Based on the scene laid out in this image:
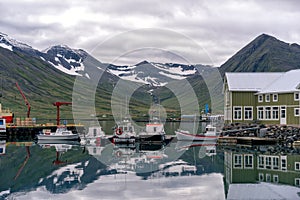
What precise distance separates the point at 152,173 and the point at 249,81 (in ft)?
131

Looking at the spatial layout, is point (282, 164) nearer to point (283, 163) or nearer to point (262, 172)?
point (283, 163)

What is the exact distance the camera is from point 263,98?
7081cm

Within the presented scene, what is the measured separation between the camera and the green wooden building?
66.2m

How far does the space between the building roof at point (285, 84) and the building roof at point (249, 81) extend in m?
0.93

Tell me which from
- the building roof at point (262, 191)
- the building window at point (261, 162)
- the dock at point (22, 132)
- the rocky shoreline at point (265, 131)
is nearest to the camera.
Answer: the building roof at point (262, 191)

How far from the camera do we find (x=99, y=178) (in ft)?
119

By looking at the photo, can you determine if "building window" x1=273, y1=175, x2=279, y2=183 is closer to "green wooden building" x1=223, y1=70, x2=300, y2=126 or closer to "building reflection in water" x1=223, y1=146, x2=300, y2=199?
"building reflection in water" x1=223, y1=146, x2=300, y2=199

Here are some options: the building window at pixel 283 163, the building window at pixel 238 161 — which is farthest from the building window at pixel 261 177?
the building window at pixel 238 161

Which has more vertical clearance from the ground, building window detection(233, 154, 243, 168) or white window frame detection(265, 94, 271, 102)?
white window frame detection(265, 94, 271, 102)

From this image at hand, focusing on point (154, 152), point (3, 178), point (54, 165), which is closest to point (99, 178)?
point (3, 178)

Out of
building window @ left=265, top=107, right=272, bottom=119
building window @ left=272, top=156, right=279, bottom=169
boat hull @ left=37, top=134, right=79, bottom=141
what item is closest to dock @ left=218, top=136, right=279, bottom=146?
building window @ left=265, top=107, right=272, bottom=119

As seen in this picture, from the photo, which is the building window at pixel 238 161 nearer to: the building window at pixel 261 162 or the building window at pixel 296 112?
the building window at pixel 261 162

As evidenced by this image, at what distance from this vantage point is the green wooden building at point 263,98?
66250 millimetres

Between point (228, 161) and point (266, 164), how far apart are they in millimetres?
3981
